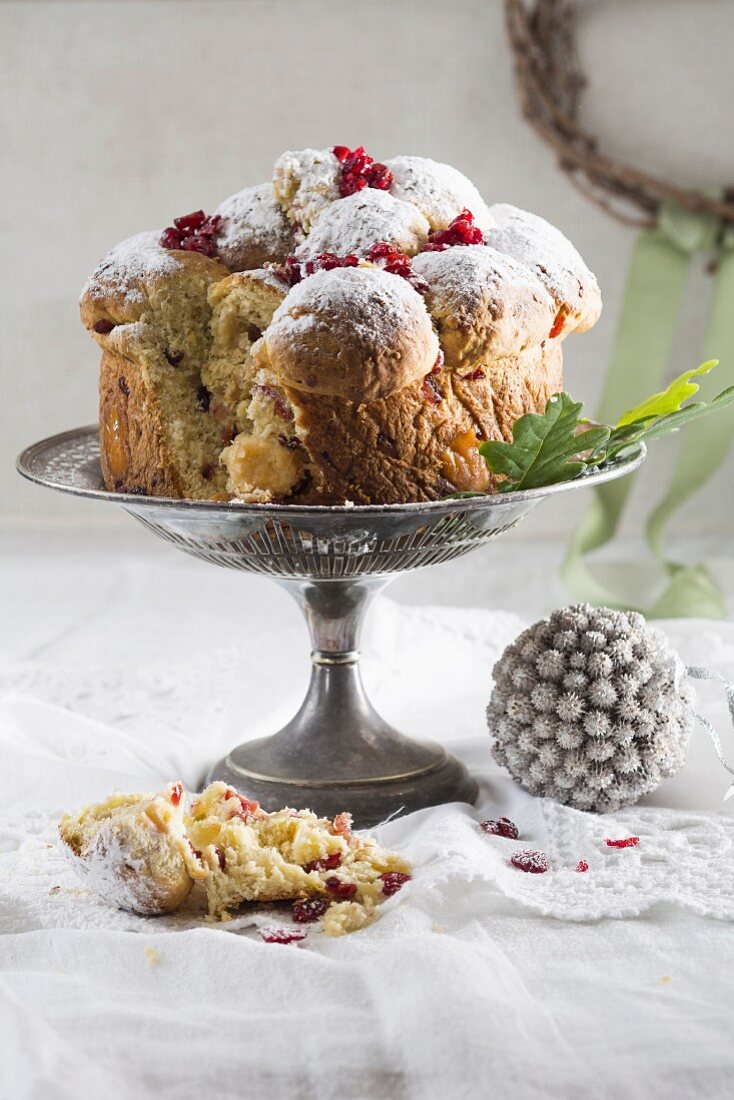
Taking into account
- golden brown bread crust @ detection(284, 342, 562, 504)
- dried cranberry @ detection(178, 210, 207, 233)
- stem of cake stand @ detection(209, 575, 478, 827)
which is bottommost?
stem of cake stand @ detection(209, 575, 478, 827)

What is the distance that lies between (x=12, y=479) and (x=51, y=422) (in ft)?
0.54

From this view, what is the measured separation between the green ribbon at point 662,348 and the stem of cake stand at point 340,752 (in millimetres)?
1225

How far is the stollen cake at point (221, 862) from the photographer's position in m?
1.28

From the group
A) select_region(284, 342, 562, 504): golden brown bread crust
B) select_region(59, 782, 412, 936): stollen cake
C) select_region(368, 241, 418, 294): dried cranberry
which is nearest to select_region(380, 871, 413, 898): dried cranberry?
select_region(59, 782, 412, 936): stollen cake

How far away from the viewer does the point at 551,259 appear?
1577 mm

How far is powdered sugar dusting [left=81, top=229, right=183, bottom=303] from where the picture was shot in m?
1.54

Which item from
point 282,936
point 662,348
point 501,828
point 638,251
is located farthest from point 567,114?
point 282,936

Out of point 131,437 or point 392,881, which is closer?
point 392,881

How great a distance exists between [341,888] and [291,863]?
0.06 metres

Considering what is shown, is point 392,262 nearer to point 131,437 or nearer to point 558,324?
point 558,324

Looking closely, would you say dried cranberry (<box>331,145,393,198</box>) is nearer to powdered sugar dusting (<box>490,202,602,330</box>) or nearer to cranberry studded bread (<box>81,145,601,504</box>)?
cranberry studded bread (<box>81,145,601,504</box>)

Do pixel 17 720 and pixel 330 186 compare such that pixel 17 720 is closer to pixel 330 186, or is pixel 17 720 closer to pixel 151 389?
pixel 151 389

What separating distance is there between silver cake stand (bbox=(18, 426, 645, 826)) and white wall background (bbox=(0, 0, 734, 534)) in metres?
1.30

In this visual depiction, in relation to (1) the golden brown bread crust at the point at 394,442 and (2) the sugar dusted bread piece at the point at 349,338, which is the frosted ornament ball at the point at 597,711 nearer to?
(1) the golden brown bread crust at the point at 394,442
